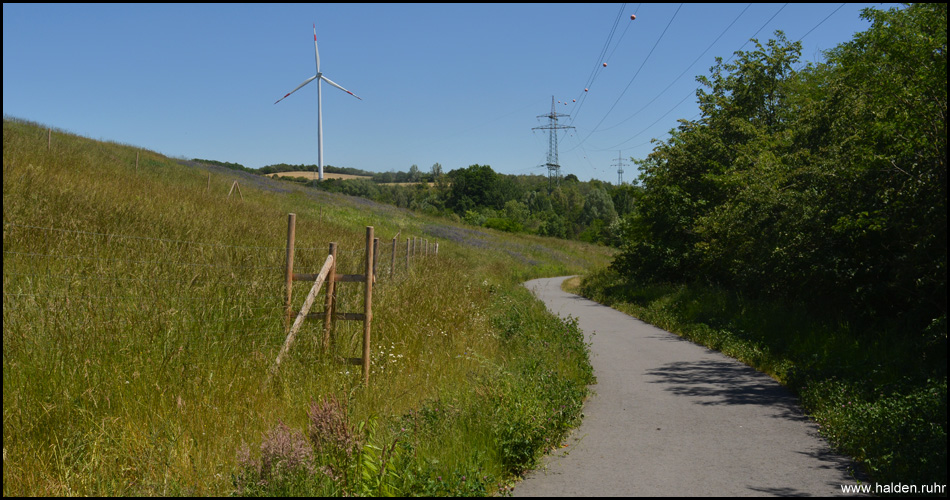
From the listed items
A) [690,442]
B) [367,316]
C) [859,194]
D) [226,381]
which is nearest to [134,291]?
[226,381]

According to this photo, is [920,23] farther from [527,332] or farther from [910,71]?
Answer: [527,332]

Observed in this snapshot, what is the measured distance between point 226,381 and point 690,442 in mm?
4767

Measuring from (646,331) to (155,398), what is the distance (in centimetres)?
1348

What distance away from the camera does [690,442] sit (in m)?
6.54

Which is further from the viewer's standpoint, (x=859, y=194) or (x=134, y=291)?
(x=859, y=194)

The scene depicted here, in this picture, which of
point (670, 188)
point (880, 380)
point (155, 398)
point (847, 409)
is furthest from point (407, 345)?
point (670, 188)

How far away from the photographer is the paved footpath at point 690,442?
5.22 meters

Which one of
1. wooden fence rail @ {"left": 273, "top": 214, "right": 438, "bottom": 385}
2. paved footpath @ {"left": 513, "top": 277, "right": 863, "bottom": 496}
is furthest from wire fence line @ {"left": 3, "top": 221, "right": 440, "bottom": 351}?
paved footpath @ {"left": 513, "top": 277, "right": 863, "bottom": 496}

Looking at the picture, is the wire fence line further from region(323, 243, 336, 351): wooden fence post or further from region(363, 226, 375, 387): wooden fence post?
region(363, 226, 375, 387): wooden fence post

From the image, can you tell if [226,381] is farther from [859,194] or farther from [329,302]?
[859,194]

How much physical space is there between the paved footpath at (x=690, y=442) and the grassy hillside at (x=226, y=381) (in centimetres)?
44

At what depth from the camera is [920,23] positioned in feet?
32.3

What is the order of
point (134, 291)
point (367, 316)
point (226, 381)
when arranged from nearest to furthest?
point (226, 381) → point (134, 291) → point (367, 316)

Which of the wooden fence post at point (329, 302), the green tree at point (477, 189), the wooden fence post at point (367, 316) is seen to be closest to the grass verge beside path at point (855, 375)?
the wooden fence post at point (367, 316)
